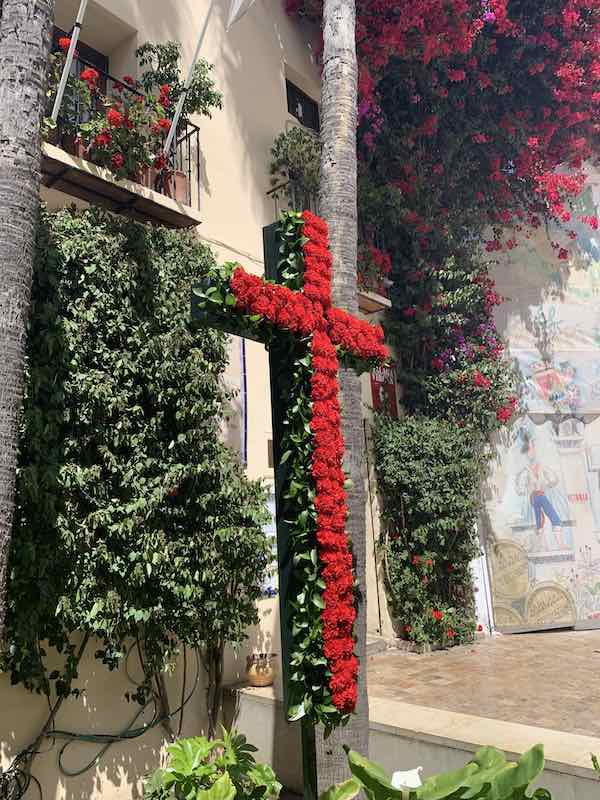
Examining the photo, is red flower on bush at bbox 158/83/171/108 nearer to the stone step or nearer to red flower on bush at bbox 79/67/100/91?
red flower on bush at bbox 79/67/100/91

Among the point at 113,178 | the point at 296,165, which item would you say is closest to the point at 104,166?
the point at 113,178

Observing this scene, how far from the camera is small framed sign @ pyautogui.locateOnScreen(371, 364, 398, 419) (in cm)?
→ 1008

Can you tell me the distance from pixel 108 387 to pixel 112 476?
2.45ft

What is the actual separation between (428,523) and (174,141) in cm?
609

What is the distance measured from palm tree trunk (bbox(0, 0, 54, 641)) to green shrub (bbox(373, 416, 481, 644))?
653 cm

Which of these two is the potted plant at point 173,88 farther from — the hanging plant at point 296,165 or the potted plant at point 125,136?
the hanging plant at point 296,165

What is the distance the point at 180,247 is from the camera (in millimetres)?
6164

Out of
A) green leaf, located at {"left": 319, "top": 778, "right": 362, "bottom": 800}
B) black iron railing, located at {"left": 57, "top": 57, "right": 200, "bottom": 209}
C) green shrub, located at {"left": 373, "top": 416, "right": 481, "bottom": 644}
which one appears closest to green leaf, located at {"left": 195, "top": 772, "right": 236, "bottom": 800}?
green leaf, located at {"left": 319, "top": 778, "right": 362, "bottom": 800}

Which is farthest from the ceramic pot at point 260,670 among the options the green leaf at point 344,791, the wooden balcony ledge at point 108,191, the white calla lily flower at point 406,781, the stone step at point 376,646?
the wooden balcony ledge at point 108,191

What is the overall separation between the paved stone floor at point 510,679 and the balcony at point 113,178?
541 cm

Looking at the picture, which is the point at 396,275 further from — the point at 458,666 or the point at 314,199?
the point at 458,666

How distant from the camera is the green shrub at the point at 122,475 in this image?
4.80 meters

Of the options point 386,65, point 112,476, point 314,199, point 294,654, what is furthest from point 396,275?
point 294,654

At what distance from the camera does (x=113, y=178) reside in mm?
5793
